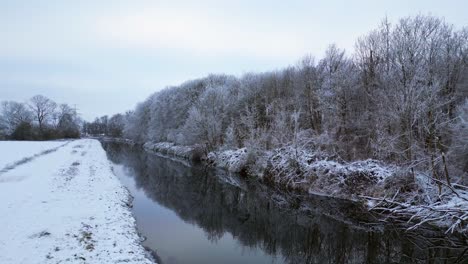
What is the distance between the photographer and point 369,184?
1523 centimetres

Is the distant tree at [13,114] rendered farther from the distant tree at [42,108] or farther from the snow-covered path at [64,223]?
the snow-covered path at [64,223]

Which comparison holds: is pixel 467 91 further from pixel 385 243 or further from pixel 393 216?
pixel 385 243

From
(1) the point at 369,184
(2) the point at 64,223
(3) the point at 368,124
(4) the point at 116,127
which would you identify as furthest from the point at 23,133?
(1) the point at 369,184

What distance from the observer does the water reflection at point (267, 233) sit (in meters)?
8.84

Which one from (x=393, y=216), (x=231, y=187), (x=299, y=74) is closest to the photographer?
(x=393, y=216)

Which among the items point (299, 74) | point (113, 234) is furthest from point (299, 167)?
point (299, 74)

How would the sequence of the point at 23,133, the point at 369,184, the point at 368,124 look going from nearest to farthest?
1. the point at 369,184
2. the point at 368,124
3. the point at 23,133

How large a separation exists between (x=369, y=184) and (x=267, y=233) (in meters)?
7.16

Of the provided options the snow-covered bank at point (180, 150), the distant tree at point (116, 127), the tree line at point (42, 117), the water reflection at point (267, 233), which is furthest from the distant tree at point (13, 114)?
the water reflection at point (267, 233)

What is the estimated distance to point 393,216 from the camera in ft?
38.3

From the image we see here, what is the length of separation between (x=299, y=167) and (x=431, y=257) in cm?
1116

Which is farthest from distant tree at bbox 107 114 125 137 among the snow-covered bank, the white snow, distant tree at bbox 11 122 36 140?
the white snow

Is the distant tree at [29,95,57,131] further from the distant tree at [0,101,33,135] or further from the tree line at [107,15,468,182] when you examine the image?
the tree line at [107,15,468,182]

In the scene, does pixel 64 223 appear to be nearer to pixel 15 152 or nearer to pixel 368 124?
pixel 368 124
